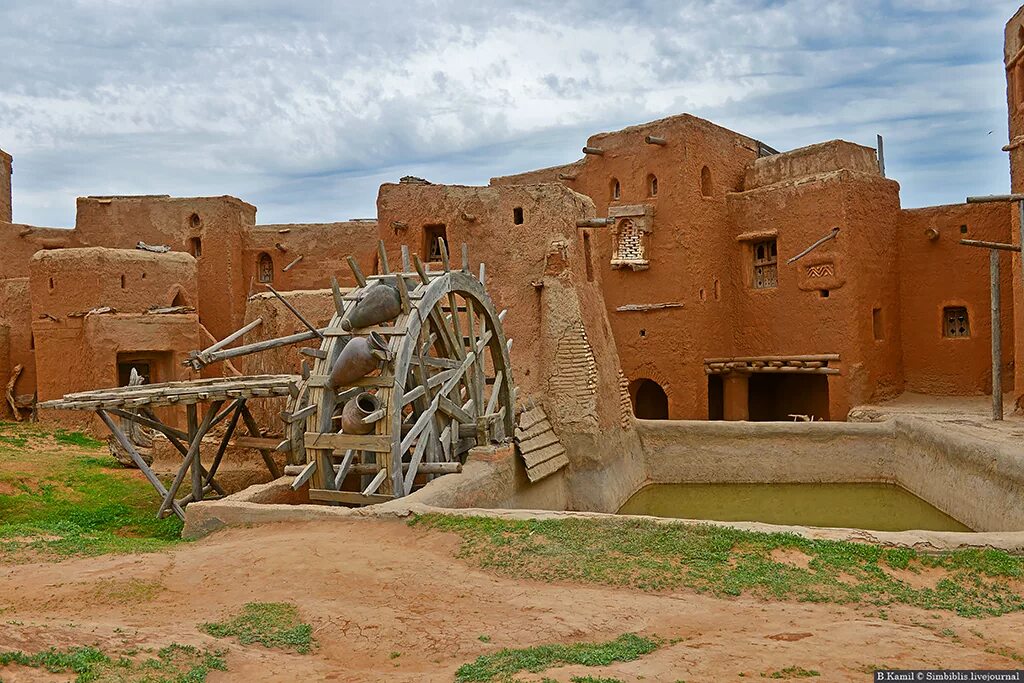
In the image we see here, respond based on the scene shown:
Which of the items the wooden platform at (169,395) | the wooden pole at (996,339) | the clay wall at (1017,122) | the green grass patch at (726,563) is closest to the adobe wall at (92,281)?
the wooden platform at (169,395)

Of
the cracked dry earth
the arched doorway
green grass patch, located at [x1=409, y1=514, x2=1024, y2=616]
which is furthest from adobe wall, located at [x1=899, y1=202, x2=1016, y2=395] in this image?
the cracked dry earth

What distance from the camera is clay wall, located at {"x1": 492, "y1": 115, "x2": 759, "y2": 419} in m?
21.9

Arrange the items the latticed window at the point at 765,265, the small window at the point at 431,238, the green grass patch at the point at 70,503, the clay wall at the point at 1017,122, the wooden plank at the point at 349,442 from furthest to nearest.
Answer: the latticed window at the point at 765,265 < the small window at the point at 431,238 < the clay wall at the point at 1017,122 < the wooden plank at the point at 349,442 < the green grass patch at the point at 70,503

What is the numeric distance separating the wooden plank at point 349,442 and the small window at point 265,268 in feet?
59.9

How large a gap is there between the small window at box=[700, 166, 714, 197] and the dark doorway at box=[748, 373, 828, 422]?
5.71 metres

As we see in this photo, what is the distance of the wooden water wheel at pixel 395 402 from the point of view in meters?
9.94

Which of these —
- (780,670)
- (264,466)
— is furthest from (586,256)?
(780,670)

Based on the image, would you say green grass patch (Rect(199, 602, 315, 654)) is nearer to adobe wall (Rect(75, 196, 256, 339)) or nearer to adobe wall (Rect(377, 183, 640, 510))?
adobe wall (Rect(377, 183, 640, 510))

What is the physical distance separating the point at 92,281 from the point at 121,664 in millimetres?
15933

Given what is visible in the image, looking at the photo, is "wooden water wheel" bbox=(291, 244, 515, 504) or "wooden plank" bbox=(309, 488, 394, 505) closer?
"wooden plank" bbox=(309, 488, 394, 505)

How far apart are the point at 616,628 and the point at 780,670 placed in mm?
1455

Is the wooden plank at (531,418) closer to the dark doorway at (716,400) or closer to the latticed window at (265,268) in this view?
the dark doorway at (716,400)

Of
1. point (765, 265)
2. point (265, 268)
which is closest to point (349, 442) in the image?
point (765, 265)

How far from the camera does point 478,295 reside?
12758mm
